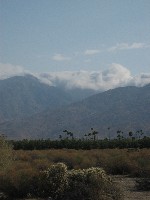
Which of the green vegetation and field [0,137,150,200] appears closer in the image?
field [0,137,150,200]

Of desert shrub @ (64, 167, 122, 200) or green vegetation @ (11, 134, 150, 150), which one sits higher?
green vegetation @ (11, 134, 150, 150)

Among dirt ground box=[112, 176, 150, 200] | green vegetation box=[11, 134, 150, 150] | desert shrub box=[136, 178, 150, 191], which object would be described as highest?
green vegetation box=[11, 134, 150, 150]

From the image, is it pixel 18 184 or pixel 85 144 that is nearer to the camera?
pixel 18 184

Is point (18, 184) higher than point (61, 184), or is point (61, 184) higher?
point (61, 184)

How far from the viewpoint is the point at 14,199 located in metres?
24.7

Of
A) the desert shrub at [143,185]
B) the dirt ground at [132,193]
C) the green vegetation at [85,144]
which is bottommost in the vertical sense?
the dirt ground at [132,193]

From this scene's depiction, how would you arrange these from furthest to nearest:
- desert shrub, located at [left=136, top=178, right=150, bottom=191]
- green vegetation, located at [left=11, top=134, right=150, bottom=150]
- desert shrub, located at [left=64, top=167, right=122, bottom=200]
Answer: green vegetation, located at [left=11, top=134, right=150, bottom=150] → desert shrub, located at [left=136, top=178, right=150, bottom=191] → desert shrub, located at [left=64, top=167, right=122, bottom=200]

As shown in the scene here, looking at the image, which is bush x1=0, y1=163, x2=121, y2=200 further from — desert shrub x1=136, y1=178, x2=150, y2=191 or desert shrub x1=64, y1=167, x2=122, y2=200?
desert shrub x1=136, y1=178, x2=150, y2=191

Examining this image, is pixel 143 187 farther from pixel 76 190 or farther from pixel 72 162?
pixel 72 162

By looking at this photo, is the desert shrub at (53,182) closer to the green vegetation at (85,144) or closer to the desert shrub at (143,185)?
the desert shrub at (143,185)

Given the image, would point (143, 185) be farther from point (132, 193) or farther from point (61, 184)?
point (61, 184)

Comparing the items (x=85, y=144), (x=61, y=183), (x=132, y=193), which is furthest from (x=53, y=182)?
(x=85, y=144)

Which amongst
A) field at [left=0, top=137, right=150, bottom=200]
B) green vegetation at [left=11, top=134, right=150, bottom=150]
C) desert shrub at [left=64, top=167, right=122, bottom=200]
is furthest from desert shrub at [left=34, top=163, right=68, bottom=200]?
green vegetation at [left=11, top=134, right=150, bottom=150]

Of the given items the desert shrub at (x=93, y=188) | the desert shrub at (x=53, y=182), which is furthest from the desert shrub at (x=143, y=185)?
the desert shrub at (x=93, y=188)
